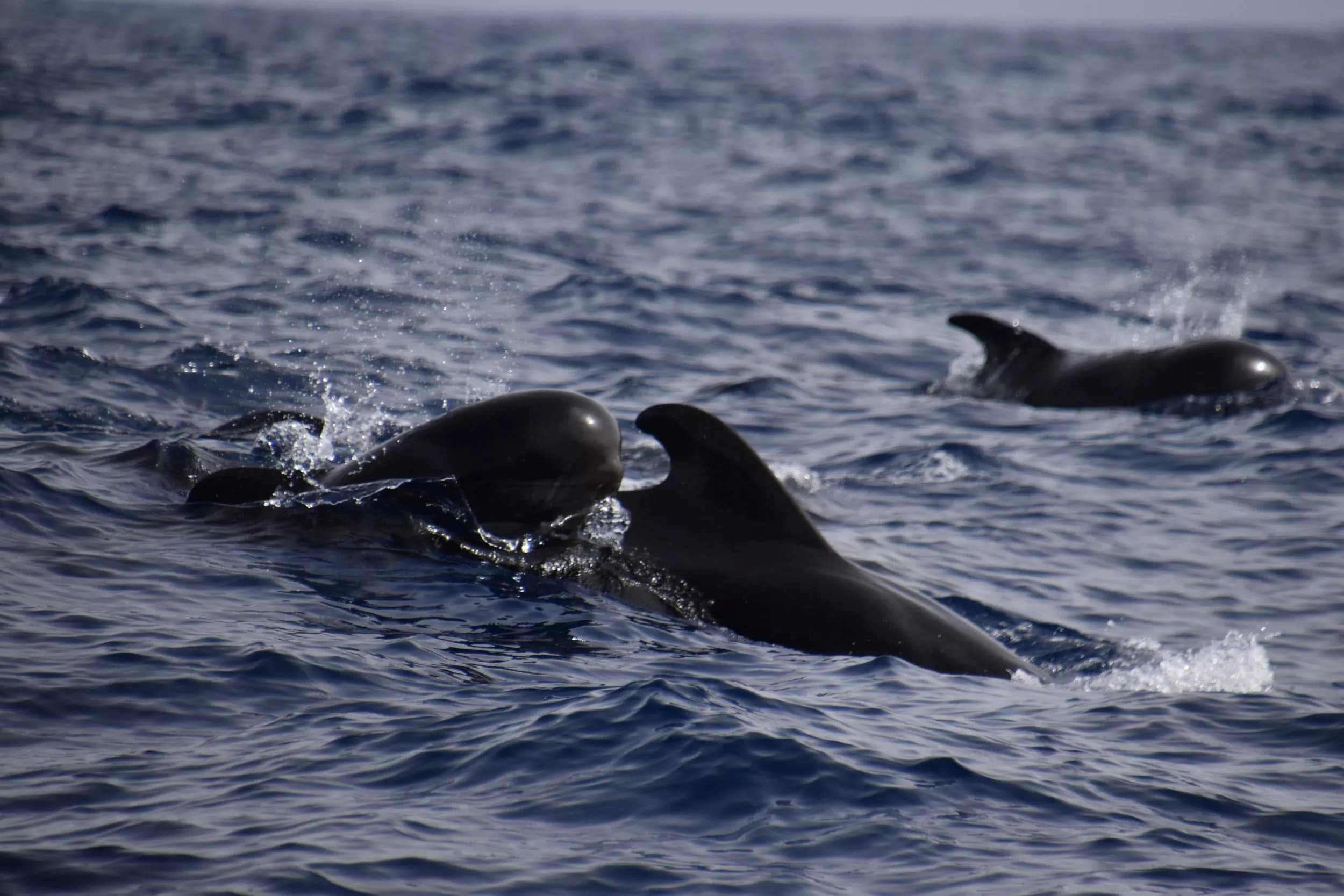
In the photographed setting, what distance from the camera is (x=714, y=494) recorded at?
924 centimetres

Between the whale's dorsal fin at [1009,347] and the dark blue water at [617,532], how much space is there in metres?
0.67

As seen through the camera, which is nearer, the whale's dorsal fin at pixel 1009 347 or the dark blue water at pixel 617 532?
the dark blue water at pixel 617 532

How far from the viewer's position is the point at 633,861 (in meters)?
6.14

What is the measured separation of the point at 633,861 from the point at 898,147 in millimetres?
38022

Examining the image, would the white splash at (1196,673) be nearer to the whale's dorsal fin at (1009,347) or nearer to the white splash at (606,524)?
the white splash at (606,524)

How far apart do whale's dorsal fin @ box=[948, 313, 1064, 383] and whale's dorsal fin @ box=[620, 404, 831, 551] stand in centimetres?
815

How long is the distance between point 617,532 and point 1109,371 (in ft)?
29.4

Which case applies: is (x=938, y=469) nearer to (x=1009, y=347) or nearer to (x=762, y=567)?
(x=1009, y=347)

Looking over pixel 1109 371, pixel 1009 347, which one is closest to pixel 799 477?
pixel 1009 347

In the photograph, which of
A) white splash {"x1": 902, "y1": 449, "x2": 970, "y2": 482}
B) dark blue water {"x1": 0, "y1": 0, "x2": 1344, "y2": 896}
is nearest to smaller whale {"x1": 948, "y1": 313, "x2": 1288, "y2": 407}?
dark blue water {"x1": 0, "y1": 0, "x2": 1344, "y2": 896}

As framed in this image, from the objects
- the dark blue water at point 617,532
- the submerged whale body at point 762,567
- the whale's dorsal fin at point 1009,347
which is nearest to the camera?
the dark blue water at point 617,532

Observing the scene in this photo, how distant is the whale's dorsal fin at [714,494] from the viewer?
901 centimetres

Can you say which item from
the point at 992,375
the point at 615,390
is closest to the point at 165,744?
the point at 615,390

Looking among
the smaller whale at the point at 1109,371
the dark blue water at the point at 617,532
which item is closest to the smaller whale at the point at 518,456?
the dark blue water at the point at 617,532
